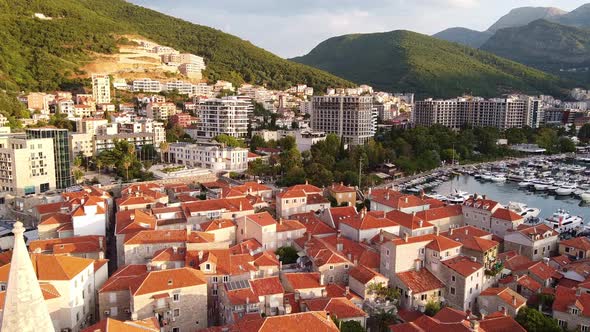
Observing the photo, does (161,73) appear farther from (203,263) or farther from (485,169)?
(203,263)

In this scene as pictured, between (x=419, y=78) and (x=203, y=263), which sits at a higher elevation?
(x=419, y=78)

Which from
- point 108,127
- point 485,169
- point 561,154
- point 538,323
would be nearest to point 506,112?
point 561,154

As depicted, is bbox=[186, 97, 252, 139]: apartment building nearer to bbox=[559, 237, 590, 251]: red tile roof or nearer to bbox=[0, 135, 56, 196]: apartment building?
bbox=[0, 135, 56, 196]: apartment building

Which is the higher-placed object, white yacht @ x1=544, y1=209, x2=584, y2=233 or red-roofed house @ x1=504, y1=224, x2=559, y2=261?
red-roofed house @ x1=504, y1=224, x2=559, y2=261

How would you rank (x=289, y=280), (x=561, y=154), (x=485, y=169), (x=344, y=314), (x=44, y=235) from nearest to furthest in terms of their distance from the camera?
(x=344, y=314) < (x=289, y=280) < (x=44, y=235) < (x=485, y=169) < (x=561, y=154)

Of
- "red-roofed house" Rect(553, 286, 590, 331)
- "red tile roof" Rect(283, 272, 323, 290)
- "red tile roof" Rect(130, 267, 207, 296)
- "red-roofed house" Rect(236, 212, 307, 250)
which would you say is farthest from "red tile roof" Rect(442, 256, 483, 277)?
"red tile roof" Rect(130, 267, 207, 296)

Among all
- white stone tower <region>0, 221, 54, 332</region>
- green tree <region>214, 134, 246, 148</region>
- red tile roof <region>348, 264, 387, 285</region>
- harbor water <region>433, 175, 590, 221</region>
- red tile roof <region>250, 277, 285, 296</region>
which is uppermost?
white stone tower <region>0, 221, 54, 332</region>
